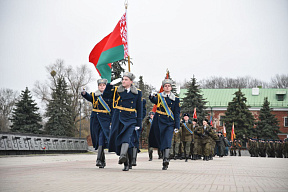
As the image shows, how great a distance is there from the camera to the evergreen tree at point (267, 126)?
7310 centimetres

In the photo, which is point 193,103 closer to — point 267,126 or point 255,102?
point 267,126

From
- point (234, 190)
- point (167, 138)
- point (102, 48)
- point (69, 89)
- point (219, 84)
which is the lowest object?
point (234, 190)

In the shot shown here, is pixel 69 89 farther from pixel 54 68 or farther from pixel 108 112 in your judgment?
pixel 108 112

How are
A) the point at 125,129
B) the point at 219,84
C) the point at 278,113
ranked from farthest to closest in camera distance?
the point at 219,84 < the point at 278,113 < the point at 125,129

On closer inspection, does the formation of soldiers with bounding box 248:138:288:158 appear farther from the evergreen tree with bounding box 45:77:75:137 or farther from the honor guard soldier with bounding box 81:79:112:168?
the honor guard soldier with bounding box 81:79:112:168

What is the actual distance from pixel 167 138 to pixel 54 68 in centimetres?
4956

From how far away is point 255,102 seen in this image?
89438 mm

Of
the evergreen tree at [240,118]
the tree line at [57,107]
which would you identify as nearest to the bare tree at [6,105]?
the tree line at [57,107]

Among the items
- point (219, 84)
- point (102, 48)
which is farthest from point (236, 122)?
point (102, 48)

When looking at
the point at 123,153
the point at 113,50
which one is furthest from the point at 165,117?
the point at 113,50

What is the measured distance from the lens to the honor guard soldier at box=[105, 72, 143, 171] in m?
11.1

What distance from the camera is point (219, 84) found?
10425cm

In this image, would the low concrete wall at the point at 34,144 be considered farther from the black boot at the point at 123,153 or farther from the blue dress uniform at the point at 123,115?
the black boot at the point at 123,153

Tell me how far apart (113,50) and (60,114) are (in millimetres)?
40776
